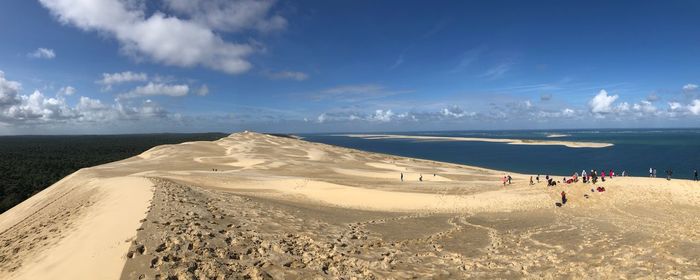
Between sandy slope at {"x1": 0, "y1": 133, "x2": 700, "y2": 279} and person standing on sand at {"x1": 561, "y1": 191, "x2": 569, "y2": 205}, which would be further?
person standing on sand at {"x1": 561, "y1": 191, "x2": 569, "y2": 205}

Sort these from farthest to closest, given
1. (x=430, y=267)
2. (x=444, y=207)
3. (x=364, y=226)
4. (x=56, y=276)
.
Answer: (x=444, y=207), (x=364, y=226), (x=430, y=267), (x=56, y=276)

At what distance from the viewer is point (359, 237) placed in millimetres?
15883

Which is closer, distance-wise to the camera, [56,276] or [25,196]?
[56,276]

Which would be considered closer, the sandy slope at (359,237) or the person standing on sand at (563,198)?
the sandy slope at (359,237)

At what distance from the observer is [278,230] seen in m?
15.4

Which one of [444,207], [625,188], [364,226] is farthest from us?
[625,188]

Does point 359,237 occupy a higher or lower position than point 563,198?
higher

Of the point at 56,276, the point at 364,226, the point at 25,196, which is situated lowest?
the point at 25,196

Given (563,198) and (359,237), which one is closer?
(359,237)

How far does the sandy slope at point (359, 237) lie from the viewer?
10.8 metres

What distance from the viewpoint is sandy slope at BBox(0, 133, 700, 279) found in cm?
1077

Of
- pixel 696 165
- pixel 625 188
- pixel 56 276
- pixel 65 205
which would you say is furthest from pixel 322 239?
pixel 696 165

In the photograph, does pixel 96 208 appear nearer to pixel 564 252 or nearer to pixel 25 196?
pixel 564 252

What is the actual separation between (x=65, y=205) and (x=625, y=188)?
121 ft
